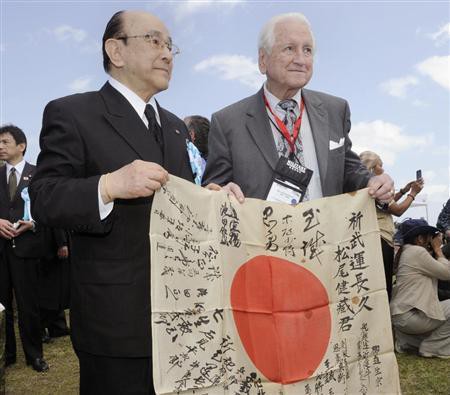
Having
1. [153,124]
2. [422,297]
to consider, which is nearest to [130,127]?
[153,124]

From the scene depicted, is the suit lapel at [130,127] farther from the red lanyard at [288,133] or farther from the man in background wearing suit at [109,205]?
the red lanyard at [288,133]

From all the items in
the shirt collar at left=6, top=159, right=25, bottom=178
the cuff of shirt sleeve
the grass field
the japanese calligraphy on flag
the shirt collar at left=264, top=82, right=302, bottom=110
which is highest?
the shirt collar at left=6, top=159, right=25, bottom=178

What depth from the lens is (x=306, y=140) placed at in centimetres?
270

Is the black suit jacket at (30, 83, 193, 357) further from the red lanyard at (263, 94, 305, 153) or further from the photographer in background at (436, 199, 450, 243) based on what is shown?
the photographer in background at (436, 199, 450, 243)

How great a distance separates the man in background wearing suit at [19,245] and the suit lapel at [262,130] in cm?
357

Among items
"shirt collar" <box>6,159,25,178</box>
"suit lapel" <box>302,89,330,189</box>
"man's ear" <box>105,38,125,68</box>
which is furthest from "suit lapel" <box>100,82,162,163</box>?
"shirt collar" <box>6,159,25,178</box>

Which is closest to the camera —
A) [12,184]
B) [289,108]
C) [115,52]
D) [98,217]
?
[98,217]

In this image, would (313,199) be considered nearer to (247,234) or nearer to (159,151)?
(247,234)

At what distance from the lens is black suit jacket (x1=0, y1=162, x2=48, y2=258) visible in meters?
5.62

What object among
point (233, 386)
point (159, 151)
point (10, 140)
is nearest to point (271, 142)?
point (159, 151)

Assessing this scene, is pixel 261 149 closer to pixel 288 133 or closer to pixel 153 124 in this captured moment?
pixel 288 133

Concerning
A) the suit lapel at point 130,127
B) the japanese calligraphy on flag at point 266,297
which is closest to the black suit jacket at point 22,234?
the suit lapel at point 130,127

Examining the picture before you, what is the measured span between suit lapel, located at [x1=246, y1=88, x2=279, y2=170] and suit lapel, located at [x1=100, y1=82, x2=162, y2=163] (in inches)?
24.1

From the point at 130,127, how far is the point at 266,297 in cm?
90
